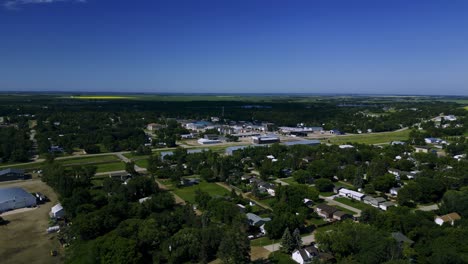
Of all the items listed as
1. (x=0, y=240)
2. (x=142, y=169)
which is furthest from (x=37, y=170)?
(x=0, y=240)

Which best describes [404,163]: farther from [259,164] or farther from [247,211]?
[247,211]

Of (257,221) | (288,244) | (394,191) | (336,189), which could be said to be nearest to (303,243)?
(288,244)

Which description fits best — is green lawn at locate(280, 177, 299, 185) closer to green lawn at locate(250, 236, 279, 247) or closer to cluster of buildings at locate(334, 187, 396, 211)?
cluster of buildings at locate(334, 187, 396, 211)

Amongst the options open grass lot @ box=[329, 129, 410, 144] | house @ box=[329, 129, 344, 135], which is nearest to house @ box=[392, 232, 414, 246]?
open grass lot @ box=[329, 129, 410, 144]

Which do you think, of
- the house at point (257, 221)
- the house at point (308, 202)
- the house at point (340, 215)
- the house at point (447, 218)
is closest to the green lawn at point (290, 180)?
the house at point (308, 202)

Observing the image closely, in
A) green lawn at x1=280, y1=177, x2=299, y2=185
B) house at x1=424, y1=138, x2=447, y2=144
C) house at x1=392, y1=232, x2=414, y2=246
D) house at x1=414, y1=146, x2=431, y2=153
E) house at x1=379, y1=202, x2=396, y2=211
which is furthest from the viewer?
house at x1=424, y1=138, x2=447, y2=144

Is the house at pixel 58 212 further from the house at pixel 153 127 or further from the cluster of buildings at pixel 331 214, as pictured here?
the house at pixel 153 127
